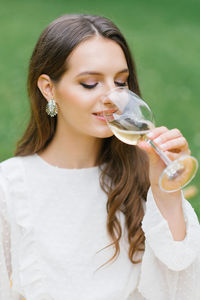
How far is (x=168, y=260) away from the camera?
9.14ft

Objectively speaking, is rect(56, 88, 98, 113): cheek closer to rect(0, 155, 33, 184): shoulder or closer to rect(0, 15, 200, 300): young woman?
rect(0, 15, 200, 300): young woman

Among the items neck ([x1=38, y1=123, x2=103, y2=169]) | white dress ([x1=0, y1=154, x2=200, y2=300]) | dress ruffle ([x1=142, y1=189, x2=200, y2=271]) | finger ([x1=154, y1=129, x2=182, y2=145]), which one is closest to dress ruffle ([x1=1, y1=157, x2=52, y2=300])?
white dress ([x1=0, y1=154, x2=200, y2=300])

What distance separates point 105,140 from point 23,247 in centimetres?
85

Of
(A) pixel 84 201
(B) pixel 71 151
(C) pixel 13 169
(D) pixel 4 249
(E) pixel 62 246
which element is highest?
(B) pixel 71 151

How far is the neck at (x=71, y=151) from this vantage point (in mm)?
3330

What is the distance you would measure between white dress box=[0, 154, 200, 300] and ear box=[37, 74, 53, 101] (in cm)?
45

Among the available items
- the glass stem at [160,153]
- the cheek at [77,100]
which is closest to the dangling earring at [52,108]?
the cheek at [77,100]

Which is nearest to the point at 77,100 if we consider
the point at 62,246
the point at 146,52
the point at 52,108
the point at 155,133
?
the point at 52,108

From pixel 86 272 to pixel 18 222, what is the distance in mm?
511

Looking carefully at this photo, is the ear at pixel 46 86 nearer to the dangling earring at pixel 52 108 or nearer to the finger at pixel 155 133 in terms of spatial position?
the dangling earring at pixel 52 108

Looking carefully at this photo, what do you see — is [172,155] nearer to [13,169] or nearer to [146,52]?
[13,169]

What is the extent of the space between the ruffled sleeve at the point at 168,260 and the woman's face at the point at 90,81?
1.76ft

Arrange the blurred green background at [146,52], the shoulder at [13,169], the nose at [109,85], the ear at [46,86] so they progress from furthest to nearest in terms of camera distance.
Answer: the blurred green background at [146,52], the shoulder at [13,169], the ear at [46,86], the nose at [109,85]

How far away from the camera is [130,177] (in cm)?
330
